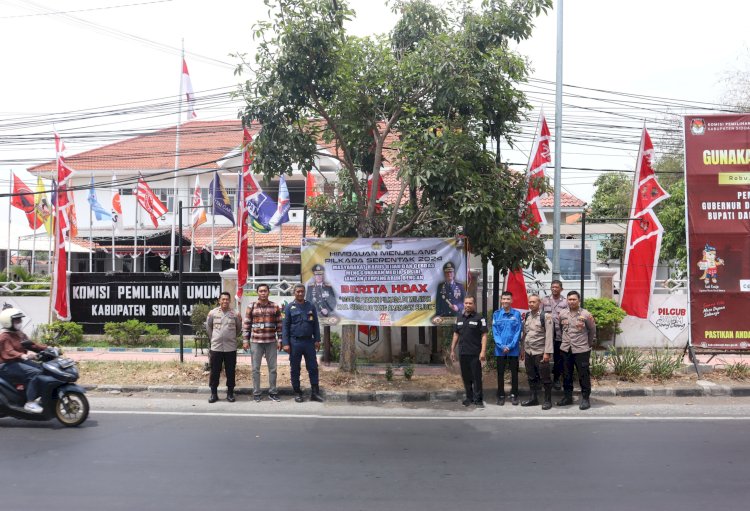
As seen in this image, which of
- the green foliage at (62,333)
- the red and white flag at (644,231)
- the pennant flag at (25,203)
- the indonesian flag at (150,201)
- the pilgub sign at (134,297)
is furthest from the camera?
the pennant flag at (25,203)

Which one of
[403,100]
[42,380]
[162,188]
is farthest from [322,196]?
[162,188]

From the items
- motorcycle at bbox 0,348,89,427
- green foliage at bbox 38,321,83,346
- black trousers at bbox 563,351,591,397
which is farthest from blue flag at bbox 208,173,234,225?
black trousers at bbox 563,351,591,397

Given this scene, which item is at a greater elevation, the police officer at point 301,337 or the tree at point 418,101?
the tree at point 418,101

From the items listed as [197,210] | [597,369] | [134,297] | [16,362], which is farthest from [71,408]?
[197,210]

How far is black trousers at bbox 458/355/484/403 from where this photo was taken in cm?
955

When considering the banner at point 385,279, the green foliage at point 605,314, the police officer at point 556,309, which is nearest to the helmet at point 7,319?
the banner at point 385,279

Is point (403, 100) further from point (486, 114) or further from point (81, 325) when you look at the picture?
point (81, 325)

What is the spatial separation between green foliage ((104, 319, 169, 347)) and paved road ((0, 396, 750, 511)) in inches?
263

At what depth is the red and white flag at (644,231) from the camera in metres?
12.3

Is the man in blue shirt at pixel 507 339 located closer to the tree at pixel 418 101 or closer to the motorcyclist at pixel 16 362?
the tree at pixel 418 101

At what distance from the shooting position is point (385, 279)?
435 inches

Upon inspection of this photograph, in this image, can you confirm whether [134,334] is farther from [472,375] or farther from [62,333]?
[472,375]

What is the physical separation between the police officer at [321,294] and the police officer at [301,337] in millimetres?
949

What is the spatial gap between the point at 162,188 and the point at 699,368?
27.4 meters
